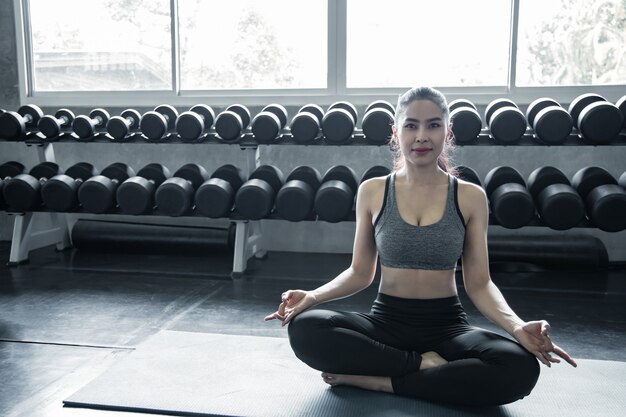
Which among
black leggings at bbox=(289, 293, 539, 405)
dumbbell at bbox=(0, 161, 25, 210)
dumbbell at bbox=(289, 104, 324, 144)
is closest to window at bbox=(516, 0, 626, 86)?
dumbbell at bbox=(289, 104, 324, 144)

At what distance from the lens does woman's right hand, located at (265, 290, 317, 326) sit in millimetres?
1500

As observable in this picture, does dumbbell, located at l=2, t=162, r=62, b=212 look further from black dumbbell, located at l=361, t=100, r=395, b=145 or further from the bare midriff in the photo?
the bare midriff

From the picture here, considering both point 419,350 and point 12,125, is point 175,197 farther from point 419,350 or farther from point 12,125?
point 419,350

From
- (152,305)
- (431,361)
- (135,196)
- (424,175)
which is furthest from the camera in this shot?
(135,196)

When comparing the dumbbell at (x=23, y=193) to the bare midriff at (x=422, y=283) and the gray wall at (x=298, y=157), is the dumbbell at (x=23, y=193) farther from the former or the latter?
the bare midriff at (x=422, y=283)

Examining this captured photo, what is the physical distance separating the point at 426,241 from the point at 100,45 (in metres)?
3.39

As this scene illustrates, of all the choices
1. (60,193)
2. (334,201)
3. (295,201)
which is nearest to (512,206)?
(334,201)

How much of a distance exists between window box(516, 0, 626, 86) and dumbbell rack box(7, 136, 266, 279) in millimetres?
1867

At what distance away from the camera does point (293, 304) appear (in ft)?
5.00

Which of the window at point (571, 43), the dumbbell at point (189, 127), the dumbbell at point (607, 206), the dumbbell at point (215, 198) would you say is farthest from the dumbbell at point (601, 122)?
the dumbbell at point (189, 127)

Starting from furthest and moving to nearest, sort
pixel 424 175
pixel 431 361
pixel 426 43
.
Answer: pixel 426 43 → pixel 424 175 → pixel 431 361

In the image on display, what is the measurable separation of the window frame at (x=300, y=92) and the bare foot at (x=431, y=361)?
94.7 inches

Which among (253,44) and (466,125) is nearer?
(466,125)

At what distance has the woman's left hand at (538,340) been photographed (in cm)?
128
